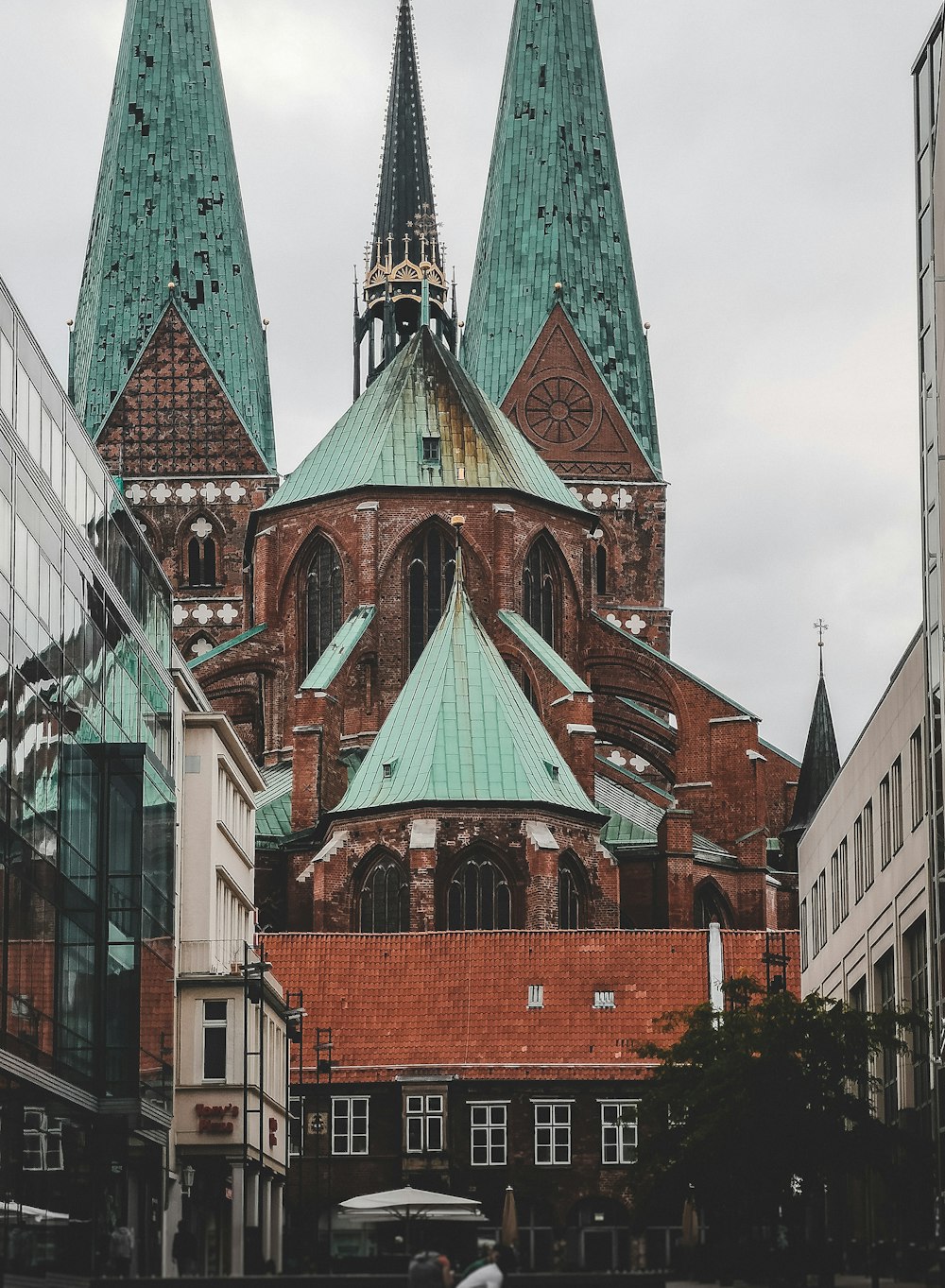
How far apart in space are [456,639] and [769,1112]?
1439 inches

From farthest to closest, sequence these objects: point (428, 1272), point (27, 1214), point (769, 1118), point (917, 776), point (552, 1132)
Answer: point (552, 1132) → point (917, 776) → point (769, 1118) → point (27, 1214) → point (428, 1272)

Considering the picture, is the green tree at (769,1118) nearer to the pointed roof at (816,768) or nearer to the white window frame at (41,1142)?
the white window frame at (41,1142)

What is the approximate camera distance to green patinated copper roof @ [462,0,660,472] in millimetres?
96625

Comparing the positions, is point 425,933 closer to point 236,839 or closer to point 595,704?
point 236,839

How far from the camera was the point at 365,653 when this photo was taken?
77.4m

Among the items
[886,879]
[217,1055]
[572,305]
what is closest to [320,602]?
[572,305]

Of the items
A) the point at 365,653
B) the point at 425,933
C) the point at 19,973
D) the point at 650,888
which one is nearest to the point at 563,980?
the point at 425,933

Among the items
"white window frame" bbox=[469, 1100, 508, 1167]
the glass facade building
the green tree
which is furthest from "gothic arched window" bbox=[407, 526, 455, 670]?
the green tree

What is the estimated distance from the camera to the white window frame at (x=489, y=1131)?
5994cm

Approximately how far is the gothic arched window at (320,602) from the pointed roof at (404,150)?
70.1 ft

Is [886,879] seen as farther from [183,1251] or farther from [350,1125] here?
[350,1125]

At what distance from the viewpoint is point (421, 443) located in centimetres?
8056

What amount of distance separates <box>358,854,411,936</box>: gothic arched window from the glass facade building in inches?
958

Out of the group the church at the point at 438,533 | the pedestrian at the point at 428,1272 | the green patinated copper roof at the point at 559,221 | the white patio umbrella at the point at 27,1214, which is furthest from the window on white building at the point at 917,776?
the green patinated copper roof at the point at 559,221
